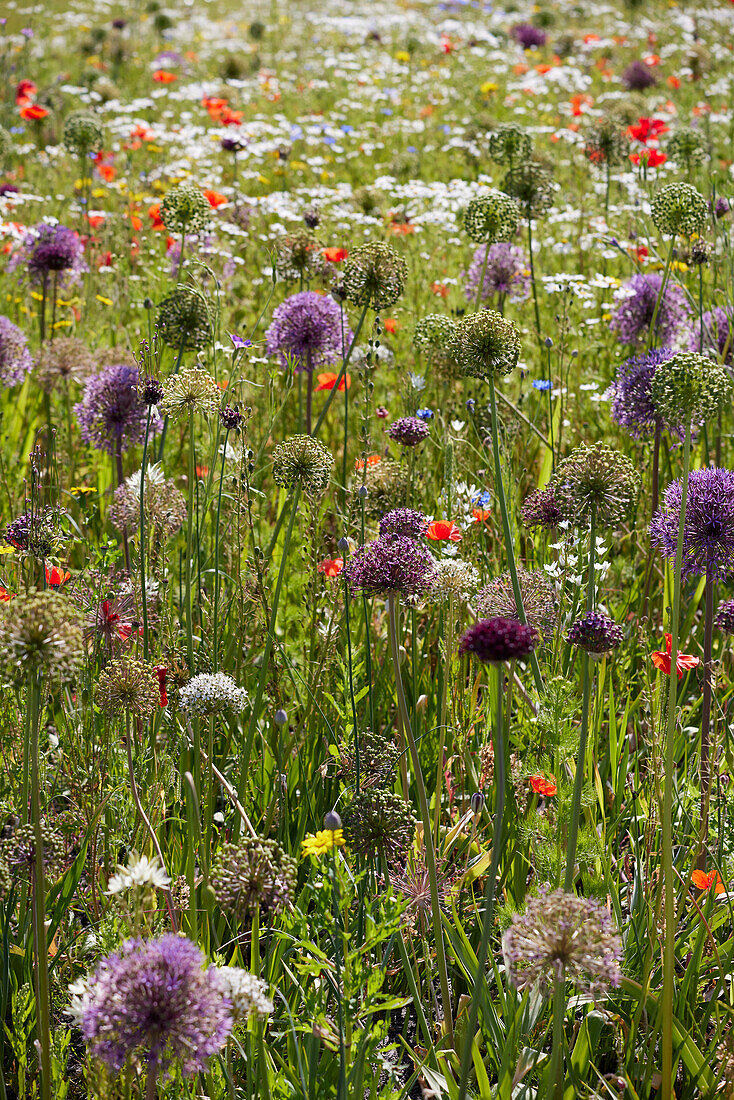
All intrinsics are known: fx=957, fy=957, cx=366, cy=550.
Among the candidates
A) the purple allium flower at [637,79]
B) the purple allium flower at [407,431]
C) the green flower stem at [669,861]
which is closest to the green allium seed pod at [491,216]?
the purple allium flower at [407,431]

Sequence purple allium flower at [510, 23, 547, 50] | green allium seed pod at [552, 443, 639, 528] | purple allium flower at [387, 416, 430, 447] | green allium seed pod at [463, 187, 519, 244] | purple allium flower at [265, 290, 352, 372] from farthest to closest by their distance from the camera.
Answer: purple allium flower at [510, 23, 547, 50], purple allium flower at [265, 290, 352, 372], green allium seed pod at [463, 187, 519, 244], purple allium flower at [387, 416, 430, 447], green allium seed pod at [552, 443, 639, 528]

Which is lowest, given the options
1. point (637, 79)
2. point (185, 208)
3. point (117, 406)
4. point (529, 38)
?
point (117, 406)

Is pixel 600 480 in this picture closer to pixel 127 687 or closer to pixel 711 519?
pixel 711 519

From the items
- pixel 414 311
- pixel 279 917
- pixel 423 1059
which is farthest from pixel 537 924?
pixel 414 311

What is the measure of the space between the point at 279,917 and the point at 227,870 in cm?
65

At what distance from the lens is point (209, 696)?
63.9 inches

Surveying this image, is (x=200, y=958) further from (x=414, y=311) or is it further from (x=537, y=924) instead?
(x=414, y=311)

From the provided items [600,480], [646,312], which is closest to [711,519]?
[600,480]

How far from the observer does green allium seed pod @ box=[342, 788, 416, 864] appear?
1496mm

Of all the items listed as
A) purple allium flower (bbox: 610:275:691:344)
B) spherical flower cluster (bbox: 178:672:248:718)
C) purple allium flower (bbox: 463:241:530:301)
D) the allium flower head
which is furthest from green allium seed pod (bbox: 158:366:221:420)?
purple allium flower (bbox: 463:241:530:301)

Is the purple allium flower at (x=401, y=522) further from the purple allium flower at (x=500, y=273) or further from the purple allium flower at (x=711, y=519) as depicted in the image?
the purple allium flower at (x=500, y=273)

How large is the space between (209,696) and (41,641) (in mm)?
462

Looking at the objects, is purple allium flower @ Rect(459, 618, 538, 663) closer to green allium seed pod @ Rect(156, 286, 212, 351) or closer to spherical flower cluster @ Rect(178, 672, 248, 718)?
spherical flower cluster @ Rect(178, 672, 248, 718)

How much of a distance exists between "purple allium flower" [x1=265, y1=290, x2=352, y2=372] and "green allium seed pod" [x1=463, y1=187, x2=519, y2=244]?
54 cm
